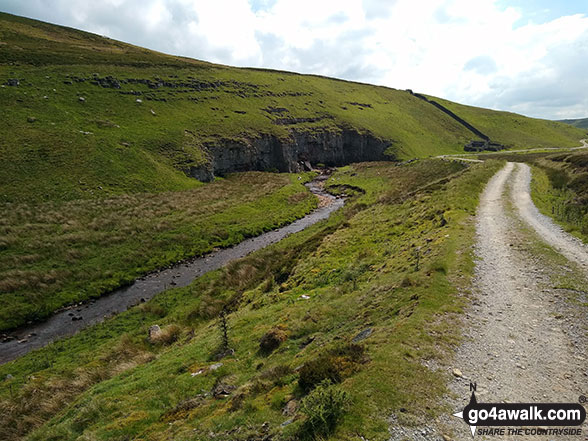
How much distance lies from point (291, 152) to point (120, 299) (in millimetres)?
84173

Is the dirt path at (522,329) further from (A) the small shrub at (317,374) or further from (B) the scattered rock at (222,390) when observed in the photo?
(B) the scattered rock at (222,390)

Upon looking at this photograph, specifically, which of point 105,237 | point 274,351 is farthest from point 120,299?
point 274,351

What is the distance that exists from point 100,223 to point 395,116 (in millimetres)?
151484

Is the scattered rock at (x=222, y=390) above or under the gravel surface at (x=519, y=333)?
under

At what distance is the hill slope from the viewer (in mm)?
56125

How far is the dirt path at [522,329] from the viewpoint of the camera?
822cm

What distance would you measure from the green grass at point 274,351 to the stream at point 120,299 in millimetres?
2305

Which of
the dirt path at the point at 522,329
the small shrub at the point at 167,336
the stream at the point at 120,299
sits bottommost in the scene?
the small shrub at the point at 167,336

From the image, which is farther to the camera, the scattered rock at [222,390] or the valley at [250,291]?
the scattered rock at [222,390]

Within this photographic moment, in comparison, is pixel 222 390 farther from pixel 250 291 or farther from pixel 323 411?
pixel 250 291

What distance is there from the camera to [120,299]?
30.0 metres

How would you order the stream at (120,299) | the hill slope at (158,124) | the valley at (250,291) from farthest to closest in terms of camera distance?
1. the hill slope at (158,124)
2. the stream at (120,299)
3. the valley at (250,291)

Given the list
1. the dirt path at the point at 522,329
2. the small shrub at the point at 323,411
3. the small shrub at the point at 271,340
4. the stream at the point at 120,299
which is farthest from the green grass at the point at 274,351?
the stream at the point at 120,299

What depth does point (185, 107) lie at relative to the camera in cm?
9681
